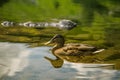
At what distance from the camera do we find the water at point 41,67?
4.85 feet

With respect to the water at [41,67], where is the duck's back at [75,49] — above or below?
above

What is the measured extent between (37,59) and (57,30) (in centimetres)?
25

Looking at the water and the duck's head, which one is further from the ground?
the duck's head

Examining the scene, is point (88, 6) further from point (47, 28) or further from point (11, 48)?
point (11, 48)

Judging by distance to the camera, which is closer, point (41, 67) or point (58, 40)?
point (41, 67)

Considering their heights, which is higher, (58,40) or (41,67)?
(58,40)

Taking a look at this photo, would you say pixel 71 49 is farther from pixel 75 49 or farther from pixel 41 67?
pixel 41 67

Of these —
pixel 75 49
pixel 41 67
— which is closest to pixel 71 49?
pixel 75 49

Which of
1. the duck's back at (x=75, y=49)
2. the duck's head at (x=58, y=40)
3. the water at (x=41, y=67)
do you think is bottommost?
the water at (x=41, y=67)

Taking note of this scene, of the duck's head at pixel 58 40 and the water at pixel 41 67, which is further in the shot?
Result: the duck's head at pixel 58 40

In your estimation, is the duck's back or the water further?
the duck's back

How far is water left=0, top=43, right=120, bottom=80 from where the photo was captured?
1.48m

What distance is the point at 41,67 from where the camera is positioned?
1.53m

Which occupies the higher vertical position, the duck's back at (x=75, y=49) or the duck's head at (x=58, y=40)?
the duck's head at (x=58, y=40)
